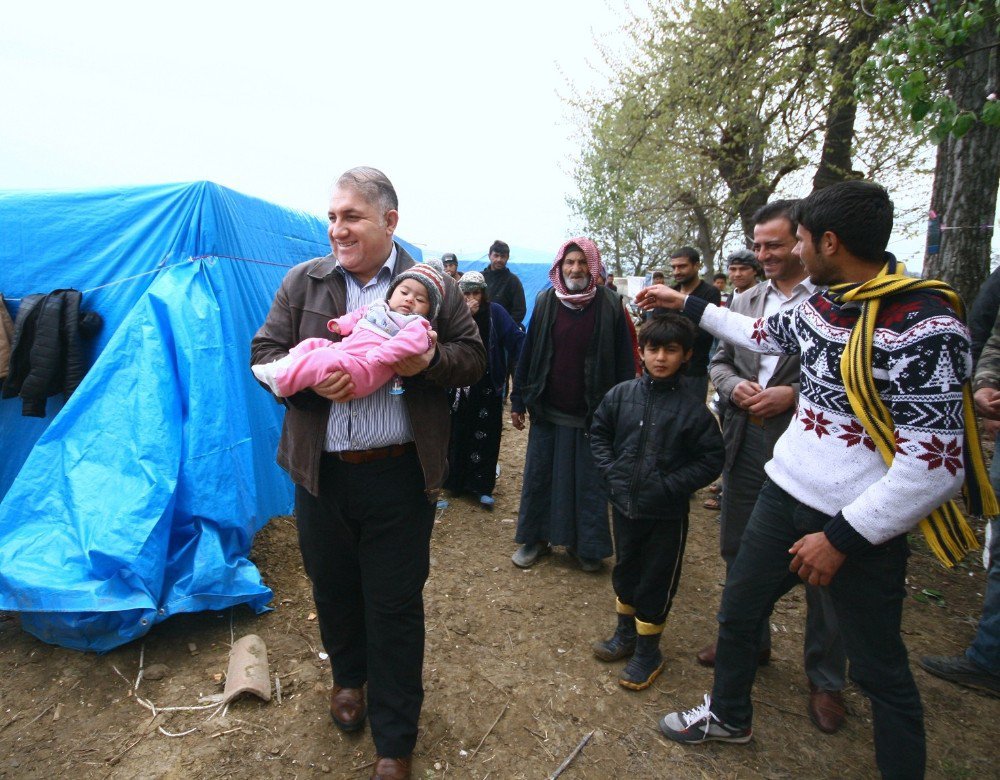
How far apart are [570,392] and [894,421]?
83.7 inches

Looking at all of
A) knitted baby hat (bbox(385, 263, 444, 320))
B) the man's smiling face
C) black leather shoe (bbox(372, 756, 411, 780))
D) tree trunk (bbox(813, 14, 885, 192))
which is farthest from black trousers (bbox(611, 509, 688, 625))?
tree trunk (bbox(813, 14, 885, 192))

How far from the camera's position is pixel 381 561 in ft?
6.54

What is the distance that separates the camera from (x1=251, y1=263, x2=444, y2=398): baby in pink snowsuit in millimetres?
1748

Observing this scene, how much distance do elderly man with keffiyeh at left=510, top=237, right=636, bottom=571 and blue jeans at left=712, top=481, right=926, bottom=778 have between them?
4.90ft

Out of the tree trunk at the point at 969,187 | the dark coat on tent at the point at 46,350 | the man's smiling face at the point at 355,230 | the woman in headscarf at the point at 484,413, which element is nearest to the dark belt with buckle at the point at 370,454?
the man's smiling face at the point at 355,230

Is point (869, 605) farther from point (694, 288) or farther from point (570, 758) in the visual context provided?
point (694, 288)

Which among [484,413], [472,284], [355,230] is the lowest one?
[484,413]

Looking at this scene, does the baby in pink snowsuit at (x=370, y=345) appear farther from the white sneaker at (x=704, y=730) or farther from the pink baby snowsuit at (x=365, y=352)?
the white sneaker at (x=704, y=730)

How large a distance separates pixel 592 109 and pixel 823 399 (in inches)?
289

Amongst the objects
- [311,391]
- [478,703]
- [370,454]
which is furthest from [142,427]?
[478,703]

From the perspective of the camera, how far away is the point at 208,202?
3.55m

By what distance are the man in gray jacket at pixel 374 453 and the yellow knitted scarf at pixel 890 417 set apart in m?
1.20

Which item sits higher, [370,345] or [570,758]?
[370,345]

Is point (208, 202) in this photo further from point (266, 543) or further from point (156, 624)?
point (156, 624)
